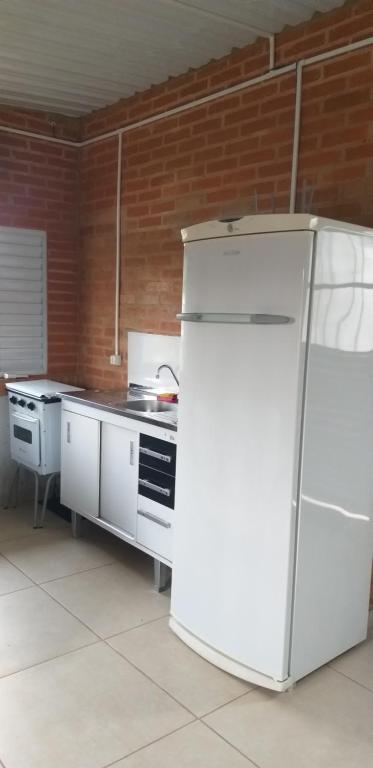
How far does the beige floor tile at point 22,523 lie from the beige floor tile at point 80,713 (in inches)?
53.9

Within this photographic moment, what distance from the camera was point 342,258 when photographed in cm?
212

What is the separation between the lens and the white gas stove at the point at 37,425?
363cm

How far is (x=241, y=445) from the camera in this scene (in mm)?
2223

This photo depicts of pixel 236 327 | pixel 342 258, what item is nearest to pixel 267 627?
pixel 236 327

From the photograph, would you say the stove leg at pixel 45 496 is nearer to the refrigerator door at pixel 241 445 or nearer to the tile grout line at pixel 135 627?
the tile grout line at pixel 135 627

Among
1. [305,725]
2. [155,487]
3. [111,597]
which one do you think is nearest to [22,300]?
[155,487]

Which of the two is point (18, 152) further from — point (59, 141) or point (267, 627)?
point (267, 627)

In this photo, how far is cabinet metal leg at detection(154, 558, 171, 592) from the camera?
2953 mm

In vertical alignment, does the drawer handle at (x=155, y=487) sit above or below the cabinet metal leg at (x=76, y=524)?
above

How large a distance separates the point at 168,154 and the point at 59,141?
1.07 meters

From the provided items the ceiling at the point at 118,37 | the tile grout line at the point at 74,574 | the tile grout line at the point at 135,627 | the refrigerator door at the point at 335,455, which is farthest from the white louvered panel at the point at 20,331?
the refrigerator door at the point at 335,455

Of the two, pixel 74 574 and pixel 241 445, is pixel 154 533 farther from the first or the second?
pixel 241 445

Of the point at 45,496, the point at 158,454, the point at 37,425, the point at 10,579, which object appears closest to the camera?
the point at 158,454

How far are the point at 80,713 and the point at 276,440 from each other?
1190 mm
